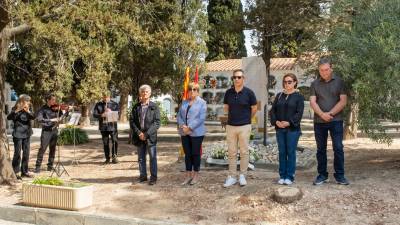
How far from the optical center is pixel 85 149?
1508 centimetres

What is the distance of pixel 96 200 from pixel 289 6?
9.98 m

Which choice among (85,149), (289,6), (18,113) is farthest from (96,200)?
(289,6)

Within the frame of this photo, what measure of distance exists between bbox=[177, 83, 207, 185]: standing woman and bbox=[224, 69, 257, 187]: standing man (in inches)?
19.4

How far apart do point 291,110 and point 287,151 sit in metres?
0.63

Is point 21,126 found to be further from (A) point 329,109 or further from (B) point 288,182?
(A) point 329,109

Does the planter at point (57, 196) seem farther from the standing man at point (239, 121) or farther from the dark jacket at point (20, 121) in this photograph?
the dark jacket at point (20, 121)

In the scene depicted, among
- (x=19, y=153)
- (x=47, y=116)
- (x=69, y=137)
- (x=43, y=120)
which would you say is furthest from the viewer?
(x=69, y=137)

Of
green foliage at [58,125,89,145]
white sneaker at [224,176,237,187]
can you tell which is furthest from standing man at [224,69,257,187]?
green foliage at [58,125,89,145]

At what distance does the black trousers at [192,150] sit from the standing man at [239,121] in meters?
0.56

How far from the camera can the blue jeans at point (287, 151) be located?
718 cm

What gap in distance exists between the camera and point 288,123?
23.3ft

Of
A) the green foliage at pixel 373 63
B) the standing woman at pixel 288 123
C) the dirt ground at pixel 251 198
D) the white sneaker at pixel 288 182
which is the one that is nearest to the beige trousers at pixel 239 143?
the dirt ground at pixel 251 198

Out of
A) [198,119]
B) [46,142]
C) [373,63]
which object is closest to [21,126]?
[46,142]

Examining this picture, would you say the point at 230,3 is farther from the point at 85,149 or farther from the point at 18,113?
the point at 18,113
